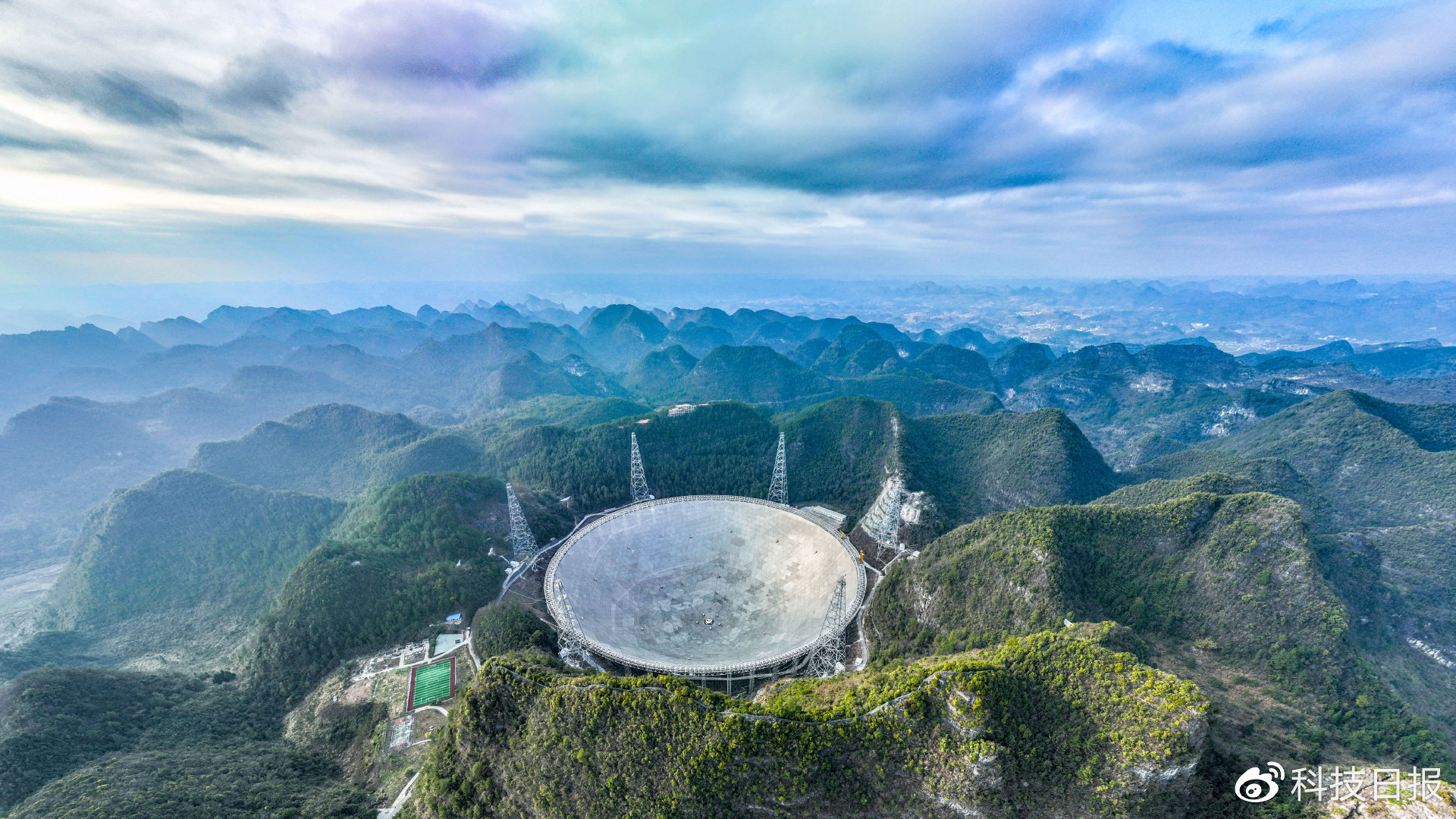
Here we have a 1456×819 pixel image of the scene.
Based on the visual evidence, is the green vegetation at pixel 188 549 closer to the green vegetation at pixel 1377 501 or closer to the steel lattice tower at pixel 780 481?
the steel lattice tower at pixel 780 481

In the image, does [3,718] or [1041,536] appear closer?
[3,718]

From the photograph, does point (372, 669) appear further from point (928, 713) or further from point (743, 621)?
point (928, 713)

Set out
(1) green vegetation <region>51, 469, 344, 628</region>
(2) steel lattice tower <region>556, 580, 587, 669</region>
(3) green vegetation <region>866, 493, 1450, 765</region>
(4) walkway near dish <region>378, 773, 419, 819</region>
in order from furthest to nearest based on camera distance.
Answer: (1) green vegetation <region>51, 469, 344, 628</region> < (2) steel lattice tower <region>556, 580, 587, 669</region> < (4) walkway near dish <region>378, 773, 419, 819</region> < (3) green vegetation <region>866, 493, 1450, 765</region>

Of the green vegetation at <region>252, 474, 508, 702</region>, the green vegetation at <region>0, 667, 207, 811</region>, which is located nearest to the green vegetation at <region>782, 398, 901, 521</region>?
the green vegetation at <region>252, 474, 508, 702</region>

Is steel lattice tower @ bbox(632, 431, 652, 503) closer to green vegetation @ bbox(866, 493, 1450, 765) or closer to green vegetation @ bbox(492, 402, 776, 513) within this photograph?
green vegetation @ bbox(492, 402, 776, 513)

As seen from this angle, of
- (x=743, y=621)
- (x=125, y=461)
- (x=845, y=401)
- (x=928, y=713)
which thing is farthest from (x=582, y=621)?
(x=125, y=461)

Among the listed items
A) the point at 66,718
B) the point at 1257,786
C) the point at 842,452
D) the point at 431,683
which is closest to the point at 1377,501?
the point at 842,452
